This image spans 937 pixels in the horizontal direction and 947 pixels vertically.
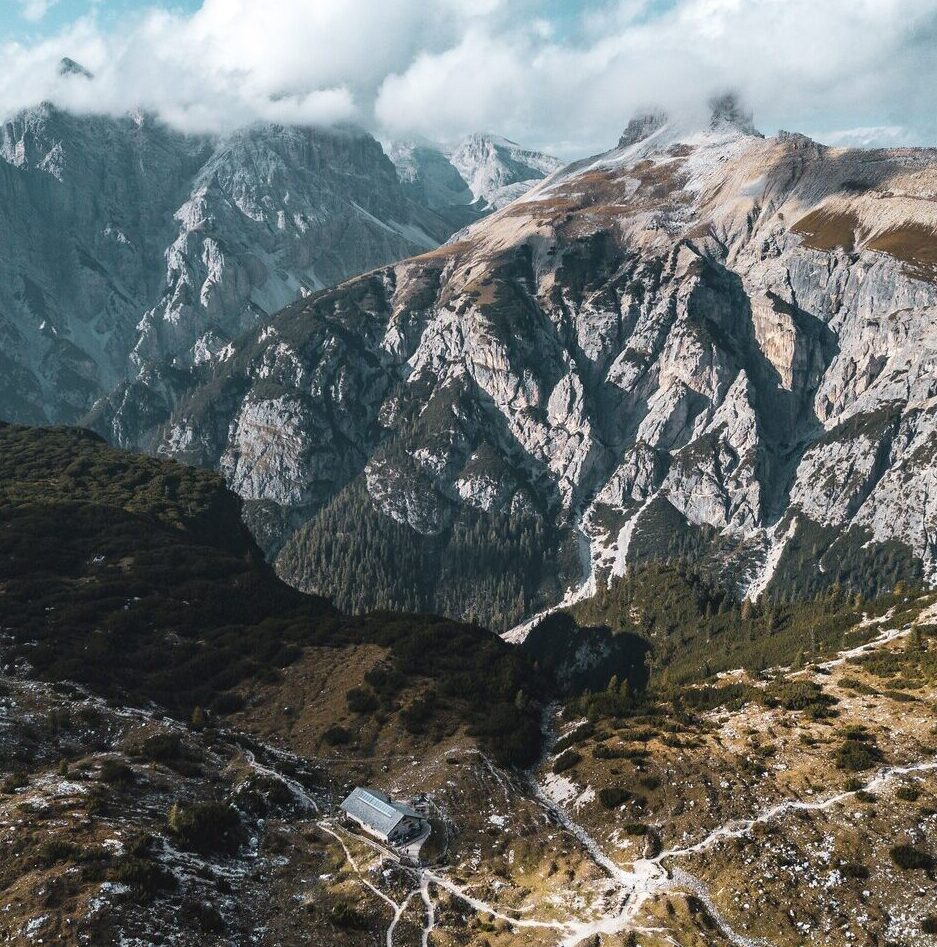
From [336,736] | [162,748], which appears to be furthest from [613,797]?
[162,748]

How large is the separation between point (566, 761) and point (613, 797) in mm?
11448

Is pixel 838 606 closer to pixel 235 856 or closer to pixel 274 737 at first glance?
pixel 274 737

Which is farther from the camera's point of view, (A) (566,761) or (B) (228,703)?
(B) (228,703)

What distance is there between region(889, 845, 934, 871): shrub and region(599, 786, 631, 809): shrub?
23.0 metres

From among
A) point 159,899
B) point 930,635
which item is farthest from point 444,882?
point 930,635

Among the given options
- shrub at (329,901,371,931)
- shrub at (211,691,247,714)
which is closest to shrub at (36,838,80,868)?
shrub at (329,901,371,931)

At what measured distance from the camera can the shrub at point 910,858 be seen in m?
60.7

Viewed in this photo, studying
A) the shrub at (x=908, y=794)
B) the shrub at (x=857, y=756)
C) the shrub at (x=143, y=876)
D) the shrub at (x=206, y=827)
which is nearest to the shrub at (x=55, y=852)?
the shrub at (x=143, y=876)

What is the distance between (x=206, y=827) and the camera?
65.6 m

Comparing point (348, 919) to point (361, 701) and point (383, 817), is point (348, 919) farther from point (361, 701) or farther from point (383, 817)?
point (361, 701)

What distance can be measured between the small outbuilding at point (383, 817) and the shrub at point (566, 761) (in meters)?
21.0

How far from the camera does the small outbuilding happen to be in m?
68.9

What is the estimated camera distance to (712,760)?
3182 inches

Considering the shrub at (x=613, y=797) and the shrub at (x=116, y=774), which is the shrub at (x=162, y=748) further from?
the shrub at (x=613, y=797)
